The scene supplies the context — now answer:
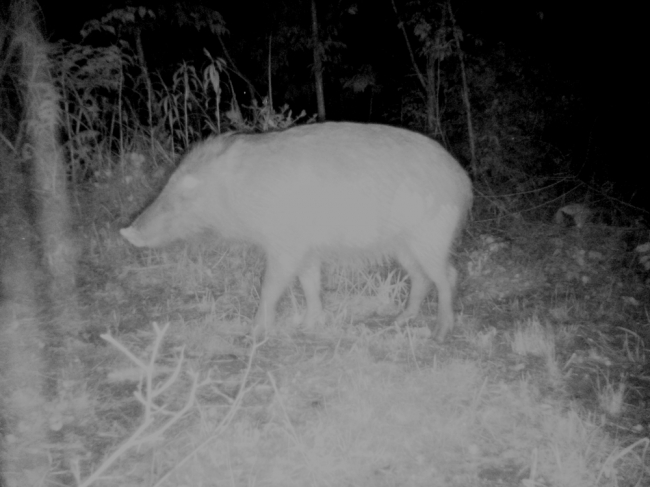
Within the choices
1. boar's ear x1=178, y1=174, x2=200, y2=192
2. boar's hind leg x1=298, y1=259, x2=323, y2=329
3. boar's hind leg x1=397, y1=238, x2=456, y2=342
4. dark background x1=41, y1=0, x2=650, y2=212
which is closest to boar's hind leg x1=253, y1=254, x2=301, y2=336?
boar's hind leg x1=298, y1=259, x2=323, y2=329

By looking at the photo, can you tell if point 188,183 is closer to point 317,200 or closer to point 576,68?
point 317,200

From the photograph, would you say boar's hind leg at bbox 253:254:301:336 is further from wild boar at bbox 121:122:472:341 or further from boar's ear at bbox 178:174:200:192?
boar's ear at bbox 178:174:200:192

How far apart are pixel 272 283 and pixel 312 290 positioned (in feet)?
1.28

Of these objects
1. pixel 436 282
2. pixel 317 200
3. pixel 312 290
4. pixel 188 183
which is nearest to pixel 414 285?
pixel 436 282

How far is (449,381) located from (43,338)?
2548 millimetres

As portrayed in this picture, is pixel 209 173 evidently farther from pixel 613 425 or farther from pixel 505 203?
pixel 505 203

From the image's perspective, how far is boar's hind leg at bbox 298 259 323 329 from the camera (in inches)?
148

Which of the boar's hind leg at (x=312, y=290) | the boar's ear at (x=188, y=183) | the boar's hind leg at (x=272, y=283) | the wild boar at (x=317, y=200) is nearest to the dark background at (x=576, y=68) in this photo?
the wild boar at (x=317, y=200)

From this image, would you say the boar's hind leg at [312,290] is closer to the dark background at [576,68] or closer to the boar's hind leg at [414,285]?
the boar's hind leg at [414,285]

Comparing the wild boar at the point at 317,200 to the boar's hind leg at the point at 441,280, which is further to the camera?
the boar's hind leg at the point at 441,280

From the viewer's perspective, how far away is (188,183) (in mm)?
3602

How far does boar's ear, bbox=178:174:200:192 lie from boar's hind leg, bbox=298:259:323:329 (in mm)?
945

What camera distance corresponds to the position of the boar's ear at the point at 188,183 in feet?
11.8

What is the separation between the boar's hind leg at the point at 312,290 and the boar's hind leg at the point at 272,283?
0.26 m
